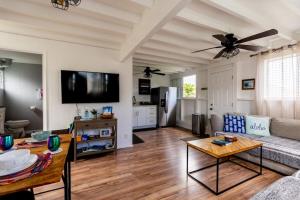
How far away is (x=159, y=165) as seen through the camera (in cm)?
279

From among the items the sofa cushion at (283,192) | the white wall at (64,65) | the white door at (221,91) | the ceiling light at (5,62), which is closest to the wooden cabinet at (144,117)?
the white wall at (64,65)

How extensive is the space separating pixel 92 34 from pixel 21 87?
143 inches

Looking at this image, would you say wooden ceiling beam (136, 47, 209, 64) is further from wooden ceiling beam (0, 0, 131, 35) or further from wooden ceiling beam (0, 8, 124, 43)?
wooden ceiling beam (0, 0, 131, 35)

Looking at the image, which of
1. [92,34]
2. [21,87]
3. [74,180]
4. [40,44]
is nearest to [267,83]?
[92,34]

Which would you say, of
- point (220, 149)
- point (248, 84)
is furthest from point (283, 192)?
point (248, 84)

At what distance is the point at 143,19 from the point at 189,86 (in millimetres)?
4152

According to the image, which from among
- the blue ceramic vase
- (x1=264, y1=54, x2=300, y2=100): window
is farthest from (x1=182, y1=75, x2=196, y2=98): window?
the blue ceramic vase

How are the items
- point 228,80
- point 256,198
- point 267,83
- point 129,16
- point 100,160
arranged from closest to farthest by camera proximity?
point 256,198
point 129,16
point 100,160
point 267,83
point 228,80

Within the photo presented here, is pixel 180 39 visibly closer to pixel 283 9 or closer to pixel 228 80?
pixel 283 9

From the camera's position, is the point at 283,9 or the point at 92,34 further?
the point at 92,34

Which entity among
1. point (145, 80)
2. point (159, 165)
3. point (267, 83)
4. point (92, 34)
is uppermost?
point (92, 34)

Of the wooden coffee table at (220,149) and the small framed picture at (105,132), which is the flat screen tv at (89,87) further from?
the wooden coffee table at (220,149)

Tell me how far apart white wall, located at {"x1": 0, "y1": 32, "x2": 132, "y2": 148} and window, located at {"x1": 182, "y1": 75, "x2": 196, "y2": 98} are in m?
2.99

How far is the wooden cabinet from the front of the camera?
221 inches
